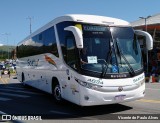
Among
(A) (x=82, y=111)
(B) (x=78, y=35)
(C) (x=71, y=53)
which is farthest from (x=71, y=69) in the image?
(A) (x=82, y=111)

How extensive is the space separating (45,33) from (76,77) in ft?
15.7

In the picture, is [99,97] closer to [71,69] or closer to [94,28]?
[71,69]

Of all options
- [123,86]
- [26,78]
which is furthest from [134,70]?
[26,78]

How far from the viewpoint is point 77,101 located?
390 inches

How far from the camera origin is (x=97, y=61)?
32.1ft

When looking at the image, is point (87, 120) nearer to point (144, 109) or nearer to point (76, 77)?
point (76, 77)

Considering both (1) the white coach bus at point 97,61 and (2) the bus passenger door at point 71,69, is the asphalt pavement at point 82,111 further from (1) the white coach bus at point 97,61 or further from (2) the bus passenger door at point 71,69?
(2) the bus passenger door at point 71,69

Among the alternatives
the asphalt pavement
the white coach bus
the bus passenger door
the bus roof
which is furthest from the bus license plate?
the bus roof

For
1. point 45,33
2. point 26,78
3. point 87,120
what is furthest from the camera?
point 26,78

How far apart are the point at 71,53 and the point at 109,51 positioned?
4.17 ft

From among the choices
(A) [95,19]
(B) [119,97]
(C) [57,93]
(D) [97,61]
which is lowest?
(C) [57,93]

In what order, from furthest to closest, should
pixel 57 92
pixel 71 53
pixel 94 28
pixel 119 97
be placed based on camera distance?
pixel 57 92
pixel 71 53
pixel 94 28
pixel 119 97

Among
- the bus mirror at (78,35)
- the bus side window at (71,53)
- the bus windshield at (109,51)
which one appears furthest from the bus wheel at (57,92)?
the bus mirror at (78,35)

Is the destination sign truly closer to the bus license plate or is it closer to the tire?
the bus license plate
